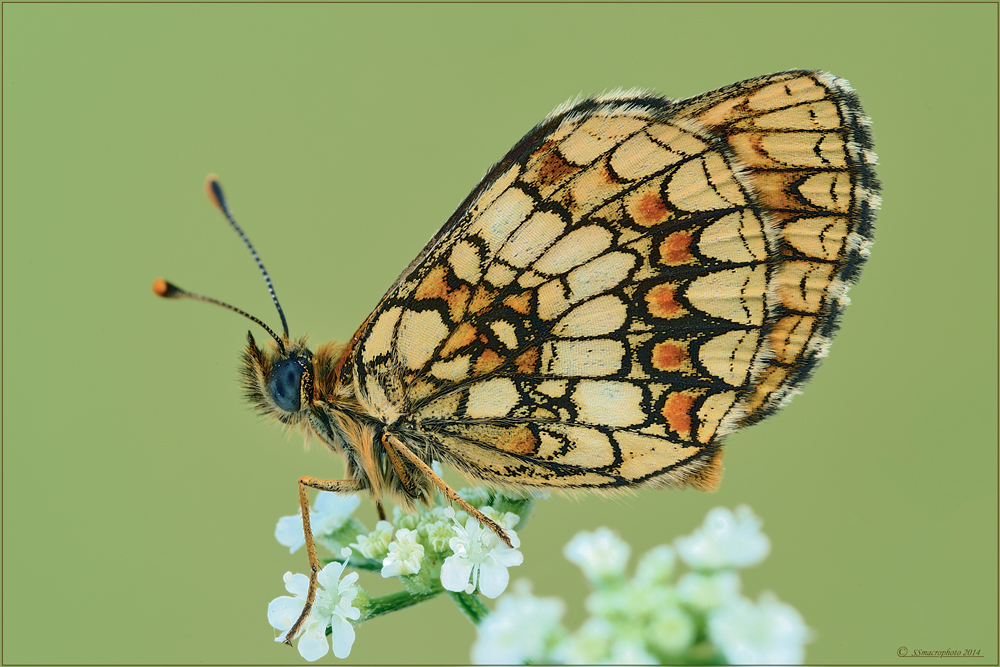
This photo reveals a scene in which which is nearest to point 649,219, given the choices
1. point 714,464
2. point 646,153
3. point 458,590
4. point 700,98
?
point 646,153

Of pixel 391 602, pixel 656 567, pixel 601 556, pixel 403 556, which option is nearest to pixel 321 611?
pixel 391 602

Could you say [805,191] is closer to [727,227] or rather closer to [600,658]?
[727,227]

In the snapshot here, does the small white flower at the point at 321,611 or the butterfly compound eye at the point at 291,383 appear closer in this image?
the small white flower at the point at 321,611

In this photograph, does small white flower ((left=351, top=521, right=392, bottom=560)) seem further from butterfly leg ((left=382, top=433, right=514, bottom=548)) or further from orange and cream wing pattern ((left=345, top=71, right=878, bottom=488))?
orange and cream wing pattern ((left=345, top=71, right=878, bottom=488))

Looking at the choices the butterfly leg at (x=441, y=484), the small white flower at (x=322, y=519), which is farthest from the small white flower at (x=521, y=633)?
the small white flower at (x=322, y=519)

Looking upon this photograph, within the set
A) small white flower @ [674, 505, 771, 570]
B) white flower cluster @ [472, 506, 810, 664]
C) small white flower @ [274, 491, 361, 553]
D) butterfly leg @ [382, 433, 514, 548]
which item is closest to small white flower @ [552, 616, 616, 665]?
white flower cluster @ [472, 506, 810, 664]

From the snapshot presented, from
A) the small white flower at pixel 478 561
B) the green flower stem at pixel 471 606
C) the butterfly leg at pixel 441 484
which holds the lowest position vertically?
the green flower stem at pixel 471 606

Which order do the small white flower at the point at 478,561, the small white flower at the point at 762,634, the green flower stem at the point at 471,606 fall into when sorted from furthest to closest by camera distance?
the green flower stem at the point at 471,606
the small white flower at the point at 478,561
the small white flower at the point at 762,634

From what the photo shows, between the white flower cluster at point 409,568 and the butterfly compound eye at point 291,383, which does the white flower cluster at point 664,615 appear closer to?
the white flower cluster at point 409,568

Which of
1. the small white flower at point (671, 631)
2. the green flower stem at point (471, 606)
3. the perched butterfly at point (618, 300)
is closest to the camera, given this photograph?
the small white flower at point (671, 631)
